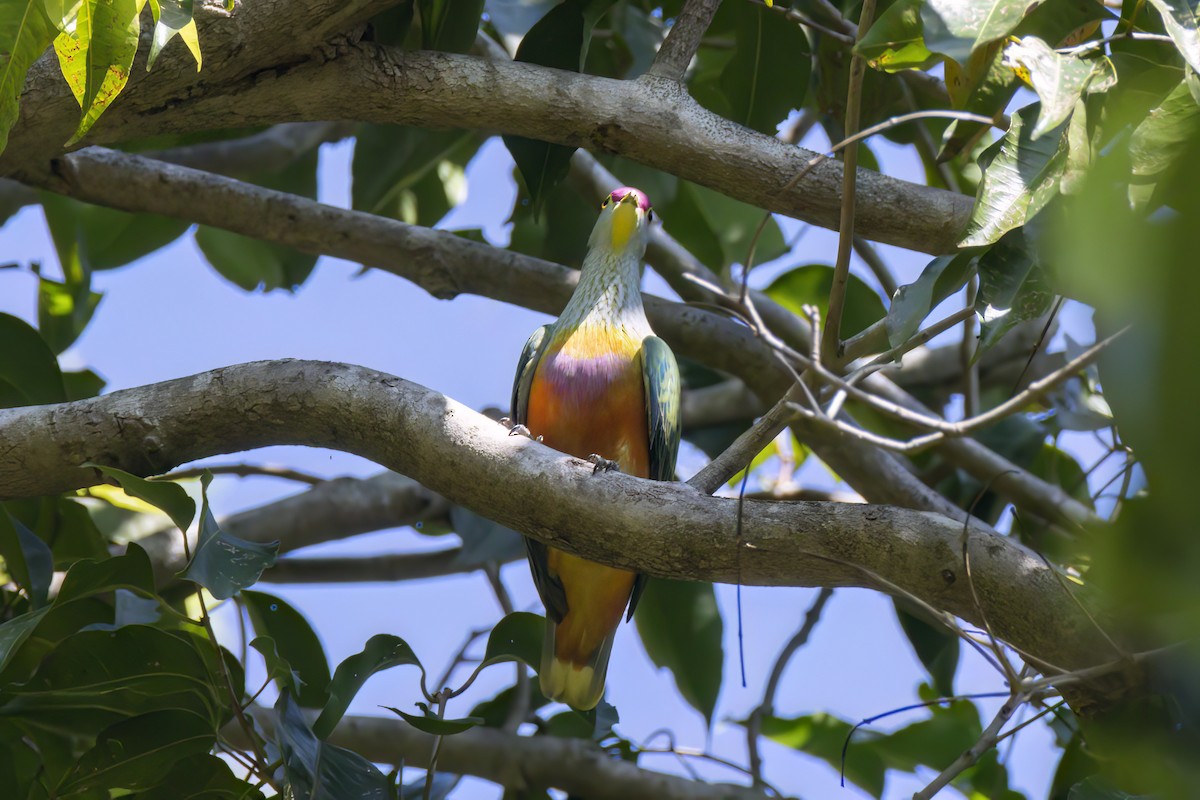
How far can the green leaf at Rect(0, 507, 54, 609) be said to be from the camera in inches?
93.2

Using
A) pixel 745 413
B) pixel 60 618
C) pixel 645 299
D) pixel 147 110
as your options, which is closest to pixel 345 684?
pixel 60 618

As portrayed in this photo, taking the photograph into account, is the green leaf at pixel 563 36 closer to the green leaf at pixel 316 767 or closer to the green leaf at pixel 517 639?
the green leaf at pixel 517 639

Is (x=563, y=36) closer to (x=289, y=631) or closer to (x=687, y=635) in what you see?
(x=289, y=631)

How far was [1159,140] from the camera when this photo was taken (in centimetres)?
153

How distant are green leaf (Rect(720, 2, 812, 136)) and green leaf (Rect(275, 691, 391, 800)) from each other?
206 centimetres

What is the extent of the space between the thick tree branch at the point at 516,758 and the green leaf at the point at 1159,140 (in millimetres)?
2252

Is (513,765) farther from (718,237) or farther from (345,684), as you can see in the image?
(718,237)

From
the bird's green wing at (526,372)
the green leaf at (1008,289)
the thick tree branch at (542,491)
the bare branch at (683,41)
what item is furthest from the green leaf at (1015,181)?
the bird's green wing at (526,372)

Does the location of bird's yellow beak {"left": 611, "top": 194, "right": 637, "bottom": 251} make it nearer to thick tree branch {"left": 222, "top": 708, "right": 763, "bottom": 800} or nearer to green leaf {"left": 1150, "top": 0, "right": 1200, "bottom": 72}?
thick tree branch {"left": 222, "top": 708, "right": 763, "bottom": 800}

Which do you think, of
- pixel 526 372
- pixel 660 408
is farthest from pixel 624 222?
pixel 660 408

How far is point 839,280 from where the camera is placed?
6.02ft

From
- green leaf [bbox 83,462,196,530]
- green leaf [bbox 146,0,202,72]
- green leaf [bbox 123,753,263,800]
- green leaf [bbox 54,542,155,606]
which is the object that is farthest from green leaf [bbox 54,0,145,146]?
green leaf [bbox 123,753,263,800]

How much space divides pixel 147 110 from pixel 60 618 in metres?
1.10

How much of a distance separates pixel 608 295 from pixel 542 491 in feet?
4.26
